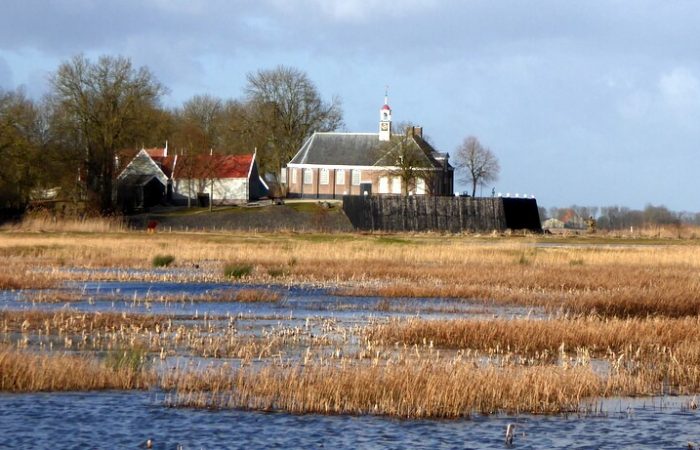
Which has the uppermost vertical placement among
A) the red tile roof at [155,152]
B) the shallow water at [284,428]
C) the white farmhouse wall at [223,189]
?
the red tile roof at [155,152]

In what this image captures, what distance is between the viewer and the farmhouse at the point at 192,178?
335 ft

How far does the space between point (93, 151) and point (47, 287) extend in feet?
191

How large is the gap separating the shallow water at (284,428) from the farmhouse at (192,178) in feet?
277

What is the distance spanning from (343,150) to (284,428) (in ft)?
312

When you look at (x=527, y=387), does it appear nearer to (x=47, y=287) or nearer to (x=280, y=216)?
(x=47, y=287)

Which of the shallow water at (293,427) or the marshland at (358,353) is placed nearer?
the shallow water at (293,427)

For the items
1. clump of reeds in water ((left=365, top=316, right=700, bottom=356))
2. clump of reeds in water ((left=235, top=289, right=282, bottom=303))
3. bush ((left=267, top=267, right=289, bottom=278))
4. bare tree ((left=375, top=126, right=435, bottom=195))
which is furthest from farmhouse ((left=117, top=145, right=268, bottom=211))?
clump of reeds in water ((left=365, top=316, right=700, bottom=356))

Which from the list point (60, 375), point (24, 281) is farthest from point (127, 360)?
point (24, 281)

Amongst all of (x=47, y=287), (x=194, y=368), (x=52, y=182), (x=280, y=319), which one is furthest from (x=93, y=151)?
(x=194, y=368)

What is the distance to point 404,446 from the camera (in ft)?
47.3

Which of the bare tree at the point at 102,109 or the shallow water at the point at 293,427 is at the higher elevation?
the bare tree at the point at 102,109

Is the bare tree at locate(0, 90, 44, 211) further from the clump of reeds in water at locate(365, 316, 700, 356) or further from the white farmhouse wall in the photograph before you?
the clump of reeds in water at locate(365, 316, 700, 356)

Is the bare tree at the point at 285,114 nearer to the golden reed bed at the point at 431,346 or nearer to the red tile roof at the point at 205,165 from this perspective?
the red tile roof at the point at 205,165

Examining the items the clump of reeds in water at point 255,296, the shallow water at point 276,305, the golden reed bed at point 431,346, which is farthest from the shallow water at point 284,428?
the clump of reeds in water at point 255,296
